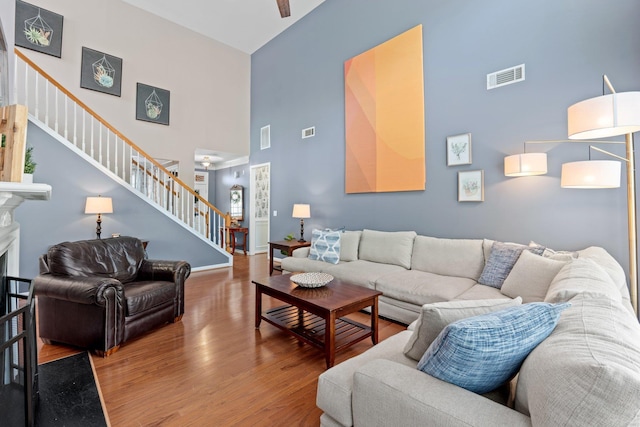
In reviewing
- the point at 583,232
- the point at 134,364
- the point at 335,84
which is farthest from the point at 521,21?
the point at 134,364

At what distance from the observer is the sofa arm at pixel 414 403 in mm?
883

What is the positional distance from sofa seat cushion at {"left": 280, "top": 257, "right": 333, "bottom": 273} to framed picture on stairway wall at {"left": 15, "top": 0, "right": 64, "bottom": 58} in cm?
535

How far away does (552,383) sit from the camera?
76 centimetres

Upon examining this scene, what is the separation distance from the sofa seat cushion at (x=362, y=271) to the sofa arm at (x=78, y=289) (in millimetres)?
2227

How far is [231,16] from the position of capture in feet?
19.1

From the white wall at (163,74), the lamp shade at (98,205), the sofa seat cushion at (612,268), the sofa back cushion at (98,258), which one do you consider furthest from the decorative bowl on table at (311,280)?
the white wall at (163,74)

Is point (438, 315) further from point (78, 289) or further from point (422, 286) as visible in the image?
point (78, 289)

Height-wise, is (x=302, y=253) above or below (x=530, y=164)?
below

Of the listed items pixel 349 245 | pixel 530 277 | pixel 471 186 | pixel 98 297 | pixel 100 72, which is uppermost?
pixel 100 72

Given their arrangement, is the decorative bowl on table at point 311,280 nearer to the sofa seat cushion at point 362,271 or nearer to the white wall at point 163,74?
the sofa seat cushion at point 362,271

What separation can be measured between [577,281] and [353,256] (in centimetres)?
288

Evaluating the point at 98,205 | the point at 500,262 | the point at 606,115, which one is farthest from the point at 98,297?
the point at 606,115

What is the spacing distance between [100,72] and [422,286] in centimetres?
656

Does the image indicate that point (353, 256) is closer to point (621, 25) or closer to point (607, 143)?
point (607, 143)
